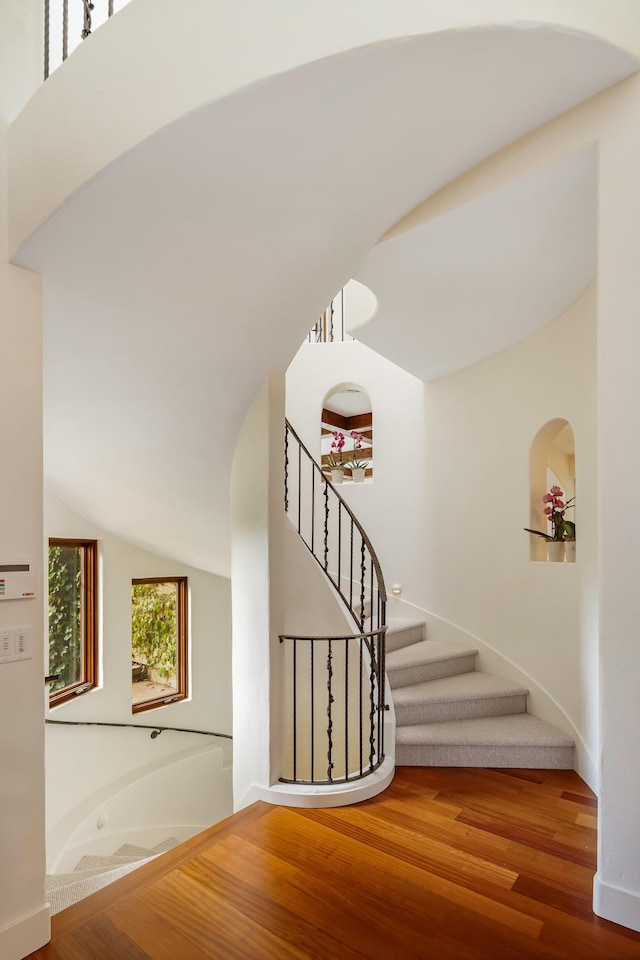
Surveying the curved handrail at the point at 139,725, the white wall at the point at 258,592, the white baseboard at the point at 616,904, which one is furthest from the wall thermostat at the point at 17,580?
the curved handrail at the point at 139,725

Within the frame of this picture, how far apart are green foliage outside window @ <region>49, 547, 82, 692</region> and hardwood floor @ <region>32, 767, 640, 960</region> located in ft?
9.56

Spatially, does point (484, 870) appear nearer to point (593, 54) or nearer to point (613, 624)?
point (613, 624)

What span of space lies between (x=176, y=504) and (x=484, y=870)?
10.4ft

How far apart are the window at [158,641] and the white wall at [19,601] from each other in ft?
12.6

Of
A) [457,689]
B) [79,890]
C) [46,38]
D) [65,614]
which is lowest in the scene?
[79,890]

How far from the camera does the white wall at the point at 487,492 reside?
3.45 metres

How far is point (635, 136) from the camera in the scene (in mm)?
2115

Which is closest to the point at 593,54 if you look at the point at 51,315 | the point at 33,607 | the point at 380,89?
the point at 380,89

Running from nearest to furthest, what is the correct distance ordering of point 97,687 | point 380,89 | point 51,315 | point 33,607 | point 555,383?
point 380,89 < point 33,607 < point 51,315 < point 555,383 < point 97,687

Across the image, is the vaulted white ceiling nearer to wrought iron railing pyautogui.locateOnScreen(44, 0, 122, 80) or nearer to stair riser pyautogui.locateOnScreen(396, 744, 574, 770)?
wrought iron railing pyautogui.locateOnScreen(44, 0, 122, 80)

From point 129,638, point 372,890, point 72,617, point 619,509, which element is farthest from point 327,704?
point 72,617

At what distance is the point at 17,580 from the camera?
2121mm

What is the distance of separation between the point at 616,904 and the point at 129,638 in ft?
15.4

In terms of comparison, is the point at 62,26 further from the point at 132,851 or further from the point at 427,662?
the point at 132,851
